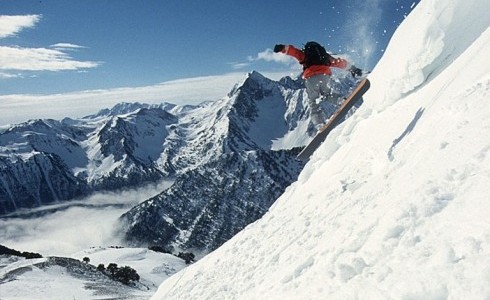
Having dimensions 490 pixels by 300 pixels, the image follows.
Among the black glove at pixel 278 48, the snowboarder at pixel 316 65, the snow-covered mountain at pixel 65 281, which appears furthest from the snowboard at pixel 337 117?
the snow-covered mountain at pixel 65 281

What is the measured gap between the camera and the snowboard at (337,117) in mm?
14438

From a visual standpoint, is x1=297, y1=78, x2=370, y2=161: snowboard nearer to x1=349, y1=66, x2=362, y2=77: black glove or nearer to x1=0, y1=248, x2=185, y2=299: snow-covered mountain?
x1=349, y1=66, x2=362, y2=77: black glove

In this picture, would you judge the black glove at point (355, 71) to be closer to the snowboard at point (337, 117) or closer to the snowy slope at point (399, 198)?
the snowy slope at point (399, 198)

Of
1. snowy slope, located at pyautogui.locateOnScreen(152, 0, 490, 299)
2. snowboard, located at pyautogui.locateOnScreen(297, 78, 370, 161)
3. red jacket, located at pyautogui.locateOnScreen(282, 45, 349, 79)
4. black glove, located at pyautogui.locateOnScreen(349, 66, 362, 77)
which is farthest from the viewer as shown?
black glove, located at pyautogui.locateOnScreen(349, 66, 362, 77)

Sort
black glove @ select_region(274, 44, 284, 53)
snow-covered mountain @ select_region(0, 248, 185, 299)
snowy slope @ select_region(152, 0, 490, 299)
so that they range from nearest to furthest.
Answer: snowy slope @ select_region(152, 0, 490, 299)
black glove @ select_region(274, 44, 284, 53)
snow-covered mountain @ select_region(0, 248, 185, 299)

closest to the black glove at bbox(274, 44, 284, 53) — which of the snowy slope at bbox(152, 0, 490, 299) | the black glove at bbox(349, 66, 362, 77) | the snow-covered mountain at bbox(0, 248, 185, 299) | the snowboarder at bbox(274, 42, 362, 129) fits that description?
the snowboarder at bbox(274, 42, 362, 129)

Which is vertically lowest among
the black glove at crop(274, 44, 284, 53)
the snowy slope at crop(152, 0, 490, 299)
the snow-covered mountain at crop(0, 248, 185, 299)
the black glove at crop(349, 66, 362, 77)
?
the snow-covered mountain at crop(0, 248, 185, 299)

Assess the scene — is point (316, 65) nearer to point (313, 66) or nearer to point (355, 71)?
point (313, 66)

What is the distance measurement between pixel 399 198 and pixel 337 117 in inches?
359

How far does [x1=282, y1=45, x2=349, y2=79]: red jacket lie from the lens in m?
15.8

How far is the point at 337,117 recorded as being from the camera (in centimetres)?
1516

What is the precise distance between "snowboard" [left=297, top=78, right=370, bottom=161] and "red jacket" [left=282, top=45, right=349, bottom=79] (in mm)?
1557

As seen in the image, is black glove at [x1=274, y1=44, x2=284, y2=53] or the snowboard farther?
black glove at [x1=274, y1=44, x2=284, y2=53]

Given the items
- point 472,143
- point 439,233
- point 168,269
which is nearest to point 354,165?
point 472,143
